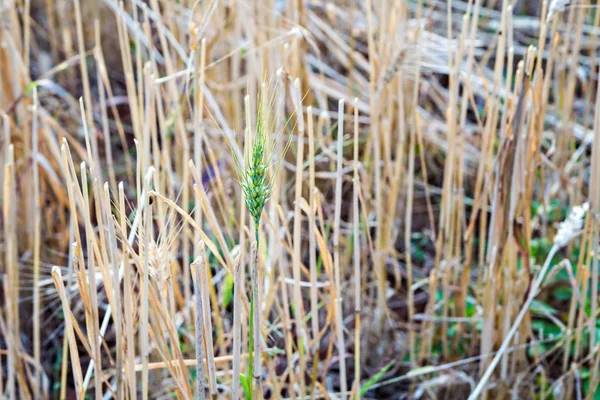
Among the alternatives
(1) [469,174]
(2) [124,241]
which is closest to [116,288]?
(2) [124,241]

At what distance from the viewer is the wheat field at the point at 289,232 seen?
658 millimetres

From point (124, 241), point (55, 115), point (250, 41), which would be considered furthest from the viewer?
point (55, 115)

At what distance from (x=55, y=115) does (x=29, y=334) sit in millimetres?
471

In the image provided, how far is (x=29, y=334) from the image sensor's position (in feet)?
4.04

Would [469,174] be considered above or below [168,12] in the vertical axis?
below

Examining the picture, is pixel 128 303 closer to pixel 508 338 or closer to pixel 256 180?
pixel 256 180

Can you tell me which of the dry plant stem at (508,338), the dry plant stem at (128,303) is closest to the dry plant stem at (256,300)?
the dry plant stem at (128,303)

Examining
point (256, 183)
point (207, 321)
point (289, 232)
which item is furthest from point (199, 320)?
point (289, 232)

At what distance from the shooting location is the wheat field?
0.66 meters

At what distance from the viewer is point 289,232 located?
3.22 ft

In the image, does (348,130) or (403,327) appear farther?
(348,130)

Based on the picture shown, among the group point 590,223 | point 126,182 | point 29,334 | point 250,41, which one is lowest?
point 29,334

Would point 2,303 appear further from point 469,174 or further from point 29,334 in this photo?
point 469,174

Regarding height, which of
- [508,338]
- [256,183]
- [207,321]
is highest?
[256,183]
